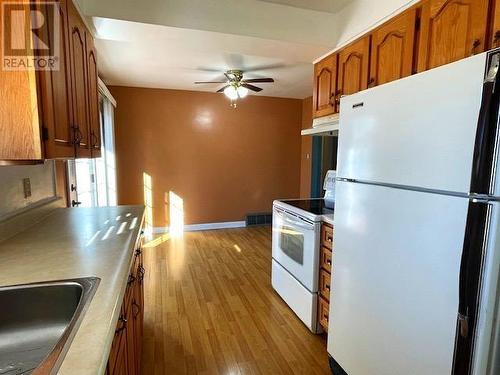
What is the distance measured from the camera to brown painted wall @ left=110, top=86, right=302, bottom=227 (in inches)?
184

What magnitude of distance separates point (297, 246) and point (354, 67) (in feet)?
4.91

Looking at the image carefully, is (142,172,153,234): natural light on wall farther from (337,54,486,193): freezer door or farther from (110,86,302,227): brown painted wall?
(337,54,486,193): freezer door

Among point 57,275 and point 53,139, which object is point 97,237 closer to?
point 57,275

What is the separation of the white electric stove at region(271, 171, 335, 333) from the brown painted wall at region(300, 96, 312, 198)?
256 centimetres

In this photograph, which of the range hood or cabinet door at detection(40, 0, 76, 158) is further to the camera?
the range hood

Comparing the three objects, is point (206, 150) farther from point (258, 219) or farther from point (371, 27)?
point (371, 27)

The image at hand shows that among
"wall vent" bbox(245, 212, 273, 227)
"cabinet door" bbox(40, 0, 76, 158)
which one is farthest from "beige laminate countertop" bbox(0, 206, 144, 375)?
"wall vent" bbox(245, 212, 273, 227)

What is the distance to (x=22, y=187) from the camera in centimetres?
171

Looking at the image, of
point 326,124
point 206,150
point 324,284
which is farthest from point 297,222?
point 206,150

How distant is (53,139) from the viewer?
3.72ft

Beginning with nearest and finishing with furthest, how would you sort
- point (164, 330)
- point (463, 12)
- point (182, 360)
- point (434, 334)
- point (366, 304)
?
point (434, 334) → point (463, 12) → point (366, 304) → point (182, 360) → point (164, 330)

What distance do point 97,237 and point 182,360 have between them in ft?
3.54

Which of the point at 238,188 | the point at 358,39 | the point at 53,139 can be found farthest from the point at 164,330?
the point at 238,188

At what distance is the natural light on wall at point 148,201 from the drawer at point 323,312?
3.50m
